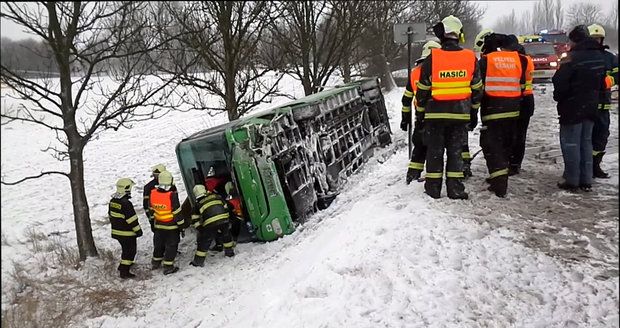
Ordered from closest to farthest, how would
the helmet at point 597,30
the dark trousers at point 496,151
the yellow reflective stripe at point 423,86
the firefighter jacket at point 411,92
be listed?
the helmet at point 597,30 < the yellow reflective stripe at point 423,86 < the dark trousers at point 496,151 < the firefighter jacket at point 411,92

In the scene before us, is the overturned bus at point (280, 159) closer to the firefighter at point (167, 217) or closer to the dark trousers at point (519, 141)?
the firefighter at point (167, 217)

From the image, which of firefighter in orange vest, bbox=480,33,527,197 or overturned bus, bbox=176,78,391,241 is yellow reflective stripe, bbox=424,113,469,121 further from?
overturned bus, bbox=176,78,391,241

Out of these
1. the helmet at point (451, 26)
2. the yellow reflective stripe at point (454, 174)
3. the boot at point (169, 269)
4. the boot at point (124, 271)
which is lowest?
the boot at point (169, 269)

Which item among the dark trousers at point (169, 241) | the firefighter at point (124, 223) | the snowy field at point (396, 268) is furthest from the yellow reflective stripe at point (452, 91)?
the firefighter at point (124, 223)

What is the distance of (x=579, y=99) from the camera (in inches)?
188

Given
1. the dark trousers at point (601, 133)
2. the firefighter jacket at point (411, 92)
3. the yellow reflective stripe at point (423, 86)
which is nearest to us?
the yellow reflective stripe at point (423, 86)

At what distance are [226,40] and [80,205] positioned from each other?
3.03 meters

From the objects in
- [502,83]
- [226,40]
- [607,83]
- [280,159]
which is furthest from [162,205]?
[607,83]

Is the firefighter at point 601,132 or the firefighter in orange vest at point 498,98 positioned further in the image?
the firefighter at point 601,132

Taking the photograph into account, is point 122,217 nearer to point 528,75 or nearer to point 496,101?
point 496,101

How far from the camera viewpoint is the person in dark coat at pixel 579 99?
4598 millimetres

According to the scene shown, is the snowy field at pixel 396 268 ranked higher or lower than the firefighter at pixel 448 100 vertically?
lower

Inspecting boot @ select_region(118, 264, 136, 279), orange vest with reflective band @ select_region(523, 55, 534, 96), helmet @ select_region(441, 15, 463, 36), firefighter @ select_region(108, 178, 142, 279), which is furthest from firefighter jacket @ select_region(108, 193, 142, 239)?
orange vest with reflective band @ select_region(523, 55, 534, 96)

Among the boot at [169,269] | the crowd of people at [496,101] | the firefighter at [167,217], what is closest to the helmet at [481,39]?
the crowd of people at [496,101]
